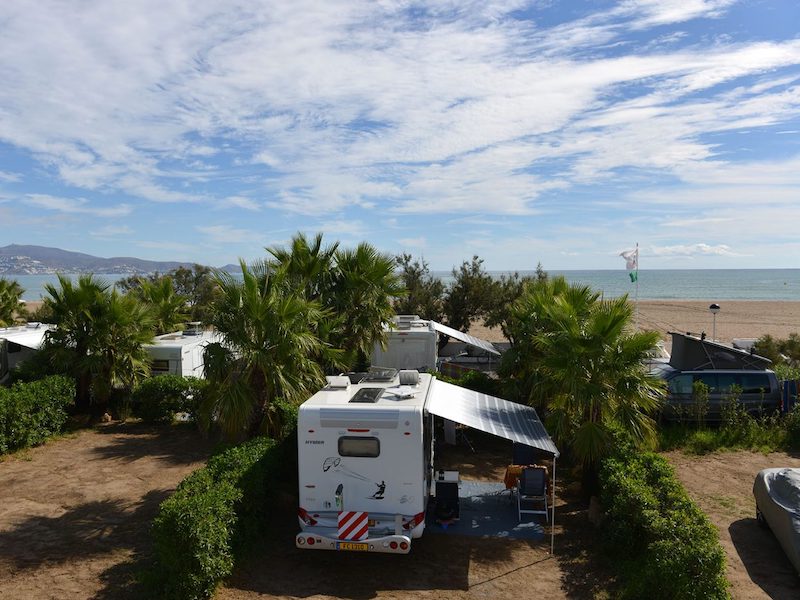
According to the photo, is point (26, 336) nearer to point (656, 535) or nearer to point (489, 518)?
point (489, 518)

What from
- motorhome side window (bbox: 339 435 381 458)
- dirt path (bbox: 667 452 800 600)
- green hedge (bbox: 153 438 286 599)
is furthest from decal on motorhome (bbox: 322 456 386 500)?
dirt path (bbox: 667 452 800 600)

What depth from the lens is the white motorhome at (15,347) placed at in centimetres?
1541

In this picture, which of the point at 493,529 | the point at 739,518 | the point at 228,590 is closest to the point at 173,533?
the point at 228,590

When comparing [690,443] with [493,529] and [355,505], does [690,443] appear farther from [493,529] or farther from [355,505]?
[355,505]

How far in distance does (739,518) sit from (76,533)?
964 centimetres

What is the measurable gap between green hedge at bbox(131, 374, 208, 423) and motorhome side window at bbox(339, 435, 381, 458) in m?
8.09

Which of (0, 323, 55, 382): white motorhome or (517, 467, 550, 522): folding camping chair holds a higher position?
(0, 323, 55, 382): white motorhome

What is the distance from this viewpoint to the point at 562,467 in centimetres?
1113

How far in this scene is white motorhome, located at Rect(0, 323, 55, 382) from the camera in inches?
607

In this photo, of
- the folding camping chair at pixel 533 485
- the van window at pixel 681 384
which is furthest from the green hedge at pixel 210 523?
the van window at pixel 681 384

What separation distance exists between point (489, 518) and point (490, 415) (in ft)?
5.21

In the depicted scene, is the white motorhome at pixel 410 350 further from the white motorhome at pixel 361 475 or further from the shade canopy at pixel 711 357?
A: the white motorhome at pixel 361 475

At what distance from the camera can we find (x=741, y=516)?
8.66 metres

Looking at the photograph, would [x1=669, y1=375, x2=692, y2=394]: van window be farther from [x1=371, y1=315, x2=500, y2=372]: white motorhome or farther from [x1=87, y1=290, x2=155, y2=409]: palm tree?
[x1=87, y1=290, x2=155, y2=409]: palm tree
